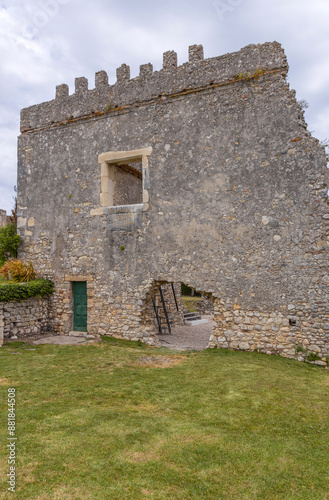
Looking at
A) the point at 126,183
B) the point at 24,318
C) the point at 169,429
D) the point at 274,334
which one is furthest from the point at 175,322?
the point at 169,429

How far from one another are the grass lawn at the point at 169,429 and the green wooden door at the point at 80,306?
293 centimetres

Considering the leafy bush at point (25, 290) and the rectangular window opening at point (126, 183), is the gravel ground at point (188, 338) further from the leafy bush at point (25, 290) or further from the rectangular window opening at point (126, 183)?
the rectangular window opening at point (126, 183)

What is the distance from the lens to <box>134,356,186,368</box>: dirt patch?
6828 mm

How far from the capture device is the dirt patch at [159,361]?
6.83 m

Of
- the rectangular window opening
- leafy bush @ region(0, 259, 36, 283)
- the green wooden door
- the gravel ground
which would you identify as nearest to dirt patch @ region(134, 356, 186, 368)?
the gravel ground

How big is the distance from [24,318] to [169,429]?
6446mm

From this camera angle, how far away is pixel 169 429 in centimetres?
392

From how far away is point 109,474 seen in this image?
301cm

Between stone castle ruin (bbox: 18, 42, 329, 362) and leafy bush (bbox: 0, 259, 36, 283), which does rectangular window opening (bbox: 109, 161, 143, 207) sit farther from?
leafy bush (bbox: 0, 259, 36, 283)

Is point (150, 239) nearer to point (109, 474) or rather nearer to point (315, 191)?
point (315, 191)

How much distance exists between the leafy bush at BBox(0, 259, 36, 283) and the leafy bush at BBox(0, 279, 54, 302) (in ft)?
1.63

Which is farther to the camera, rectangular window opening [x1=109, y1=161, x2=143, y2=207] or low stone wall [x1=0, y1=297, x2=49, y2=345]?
rectangular window opening [x1=109, y1=161, x2=143, y2=207]

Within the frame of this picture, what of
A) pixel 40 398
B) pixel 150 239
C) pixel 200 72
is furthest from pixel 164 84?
pixel 40 398

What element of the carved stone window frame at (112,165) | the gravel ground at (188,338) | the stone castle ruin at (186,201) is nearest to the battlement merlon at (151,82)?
the stone castle ruin at (186,201)
